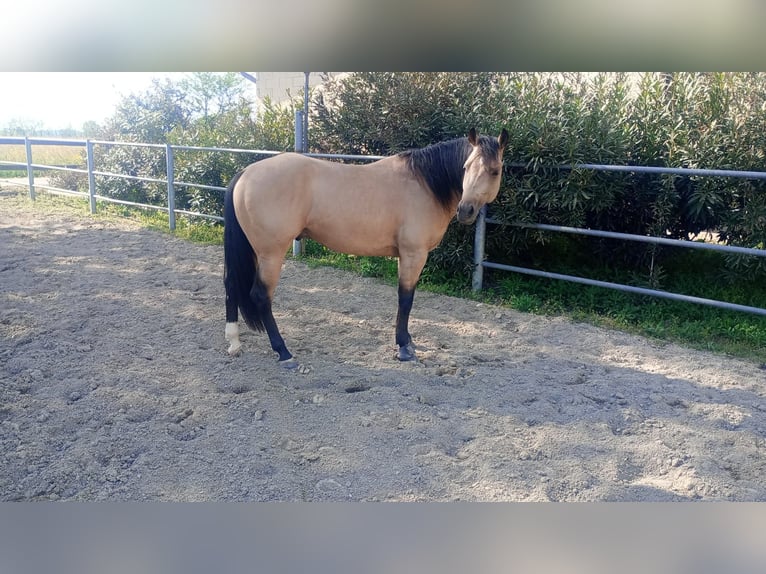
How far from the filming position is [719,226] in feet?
14.5

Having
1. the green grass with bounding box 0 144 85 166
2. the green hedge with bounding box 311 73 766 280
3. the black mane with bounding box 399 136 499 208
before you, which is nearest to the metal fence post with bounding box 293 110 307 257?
the green hedge with bounding box 311 73 766 280

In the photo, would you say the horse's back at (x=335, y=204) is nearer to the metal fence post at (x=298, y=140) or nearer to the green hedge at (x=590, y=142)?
the green hedge at (x=590, y=142)

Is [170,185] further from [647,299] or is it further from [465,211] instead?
[647,299]

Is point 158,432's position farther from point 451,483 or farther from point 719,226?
point 719,226

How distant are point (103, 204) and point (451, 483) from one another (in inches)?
357

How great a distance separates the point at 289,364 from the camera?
3.32m

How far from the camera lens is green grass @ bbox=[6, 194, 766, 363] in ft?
12.8

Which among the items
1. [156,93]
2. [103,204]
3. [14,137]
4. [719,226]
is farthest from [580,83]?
[14,137]

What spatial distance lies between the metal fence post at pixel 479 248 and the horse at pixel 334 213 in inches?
52.1

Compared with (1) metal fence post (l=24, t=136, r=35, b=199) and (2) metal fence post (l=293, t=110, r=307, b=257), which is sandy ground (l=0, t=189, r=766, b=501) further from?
(1) metal fence post (l=24, t=136, r=35, b=199)

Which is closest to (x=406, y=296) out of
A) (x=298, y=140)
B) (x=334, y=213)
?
(x=334, y=213)

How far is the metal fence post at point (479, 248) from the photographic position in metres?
4.81

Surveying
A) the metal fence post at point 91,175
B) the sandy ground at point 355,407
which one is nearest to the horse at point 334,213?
the sandy ground at point 355,407
